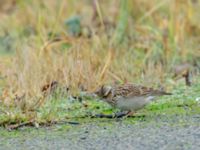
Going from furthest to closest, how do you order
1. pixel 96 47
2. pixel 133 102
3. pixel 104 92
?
pixel 96 47 < pixel 104 92 < pixel 133 102

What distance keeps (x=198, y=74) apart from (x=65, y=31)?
2.31 m

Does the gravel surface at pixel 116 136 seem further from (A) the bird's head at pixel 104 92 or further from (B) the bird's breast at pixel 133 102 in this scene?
(A) the bird's head at pixel 104 92

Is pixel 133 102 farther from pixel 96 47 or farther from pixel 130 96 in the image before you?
pixel 96 47

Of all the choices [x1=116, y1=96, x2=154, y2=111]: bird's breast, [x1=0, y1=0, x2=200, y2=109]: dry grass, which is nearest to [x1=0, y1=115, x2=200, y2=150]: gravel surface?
[x1=116, y1=96, x2=154, y2=111]: bird's breast

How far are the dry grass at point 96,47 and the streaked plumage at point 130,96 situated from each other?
1.86ft

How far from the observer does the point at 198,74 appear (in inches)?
339

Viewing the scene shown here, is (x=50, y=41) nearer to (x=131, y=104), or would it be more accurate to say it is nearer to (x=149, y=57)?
(x=149, y=57)

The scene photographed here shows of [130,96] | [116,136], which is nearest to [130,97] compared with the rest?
[130,96]

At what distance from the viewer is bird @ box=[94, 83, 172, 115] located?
6.39 meters

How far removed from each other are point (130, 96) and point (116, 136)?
0.79 meters

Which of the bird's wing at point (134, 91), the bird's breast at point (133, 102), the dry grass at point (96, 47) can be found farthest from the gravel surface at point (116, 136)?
the dry grass at point (96, 47)

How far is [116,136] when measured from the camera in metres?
5.71

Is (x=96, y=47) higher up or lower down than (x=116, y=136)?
higher up

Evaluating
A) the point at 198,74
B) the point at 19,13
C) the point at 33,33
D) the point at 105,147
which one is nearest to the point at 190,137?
the point at 105,147
